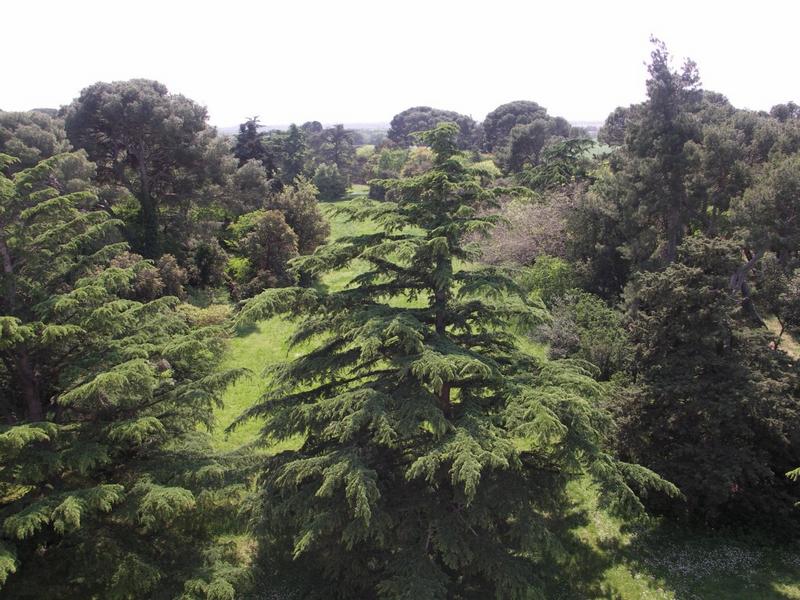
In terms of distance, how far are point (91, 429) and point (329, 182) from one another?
5449 centimetres

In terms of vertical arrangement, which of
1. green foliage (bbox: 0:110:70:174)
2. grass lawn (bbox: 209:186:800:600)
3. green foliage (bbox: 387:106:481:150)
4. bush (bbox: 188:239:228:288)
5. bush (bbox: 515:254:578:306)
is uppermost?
green foliage (bbox: 387:106:481:150)

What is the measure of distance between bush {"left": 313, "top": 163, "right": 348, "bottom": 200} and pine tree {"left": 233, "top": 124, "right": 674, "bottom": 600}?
5245 centimetres

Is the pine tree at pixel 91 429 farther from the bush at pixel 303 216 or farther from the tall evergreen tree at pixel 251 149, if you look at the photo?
the tall evergreen tree at pixel 251 149

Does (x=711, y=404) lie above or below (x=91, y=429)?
above

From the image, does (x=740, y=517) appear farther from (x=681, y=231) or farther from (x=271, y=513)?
(x=681, y=231)

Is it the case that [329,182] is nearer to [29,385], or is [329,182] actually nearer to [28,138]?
[28,138]

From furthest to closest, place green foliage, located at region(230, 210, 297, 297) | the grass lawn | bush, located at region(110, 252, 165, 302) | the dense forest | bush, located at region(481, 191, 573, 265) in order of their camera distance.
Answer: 1. bush, located at region(481, 191, 573, 265)
2. green foliage, located at region(230, 210, 297, 297)
3. bush, located at region(110, 252, 165, 302)
4. the grass lawn
5. the dense forest

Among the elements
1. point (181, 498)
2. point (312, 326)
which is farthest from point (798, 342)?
point (181, 498)

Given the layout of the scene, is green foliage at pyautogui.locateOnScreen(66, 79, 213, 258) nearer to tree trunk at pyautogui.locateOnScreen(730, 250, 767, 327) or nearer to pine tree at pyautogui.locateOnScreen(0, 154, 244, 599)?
pine tree at pyautogui.locateOnScreen(0, 154, 244, 599)

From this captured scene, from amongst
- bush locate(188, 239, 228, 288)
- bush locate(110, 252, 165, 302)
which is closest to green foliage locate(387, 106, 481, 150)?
bush locate(188, 239, 228, 288)

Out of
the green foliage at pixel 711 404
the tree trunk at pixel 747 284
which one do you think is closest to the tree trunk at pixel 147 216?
the green foliage at pixel 711 404

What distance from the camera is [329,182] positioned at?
6094 cm

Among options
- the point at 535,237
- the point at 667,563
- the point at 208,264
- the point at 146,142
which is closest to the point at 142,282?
the point at 208,264

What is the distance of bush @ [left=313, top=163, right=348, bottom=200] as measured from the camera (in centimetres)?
6072
